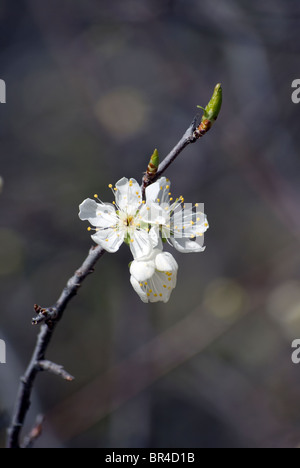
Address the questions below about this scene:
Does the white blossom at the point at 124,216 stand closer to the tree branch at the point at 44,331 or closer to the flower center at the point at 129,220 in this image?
the flower center at the point at 129,220

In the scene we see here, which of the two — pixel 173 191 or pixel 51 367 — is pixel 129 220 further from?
pixel 173 191

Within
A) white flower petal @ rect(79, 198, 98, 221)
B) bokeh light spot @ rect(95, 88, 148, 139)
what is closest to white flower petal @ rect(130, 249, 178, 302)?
white flower petal @ rect(79, 198, 98, 221)

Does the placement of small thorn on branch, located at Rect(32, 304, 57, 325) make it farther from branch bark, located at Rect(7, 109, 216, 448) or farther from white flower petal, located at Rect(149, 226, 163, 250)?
white flower petal, located at Rect(149, 226, 163, 250)

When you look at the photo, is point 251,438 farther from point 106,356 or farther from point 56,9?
point 56,9

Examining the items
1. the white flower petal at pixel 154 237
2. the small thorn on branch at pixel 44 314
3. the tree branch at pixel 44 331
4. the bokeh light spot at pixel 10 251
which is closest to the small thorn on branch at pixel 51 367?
the tree branch at pixel 44 331

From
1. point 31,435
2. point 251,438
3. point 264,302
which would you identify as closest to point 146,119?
point 264,302
